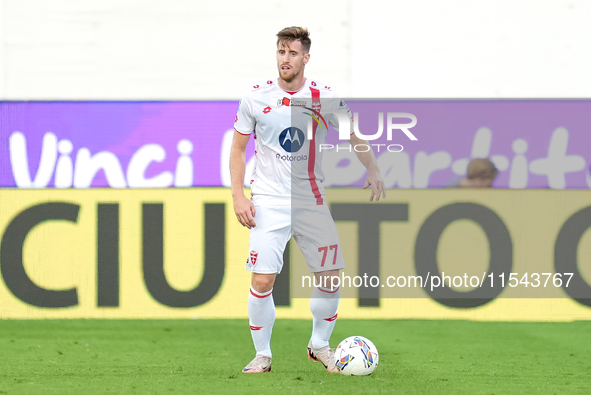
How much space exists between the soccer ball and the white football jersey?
82cm

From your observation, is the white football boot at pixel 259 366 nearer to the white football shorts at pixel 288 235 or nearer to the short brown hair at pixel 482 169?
the white football shorts at pixel 288 235

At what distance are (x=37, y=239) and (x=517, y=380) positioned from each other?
4138 millimetres

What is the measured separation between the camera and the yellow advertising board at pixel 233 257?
21.1ft

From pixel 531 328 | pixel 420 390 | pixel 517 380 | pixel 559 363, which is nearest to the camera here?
pixel 420 390

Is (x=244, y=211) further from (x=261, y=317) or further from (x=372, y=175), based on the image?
(x=372, y=175)

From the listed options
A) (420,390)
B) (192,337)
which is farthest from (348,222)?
(420,390)

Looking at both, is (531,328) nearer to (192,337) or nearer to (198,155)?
(192,337)

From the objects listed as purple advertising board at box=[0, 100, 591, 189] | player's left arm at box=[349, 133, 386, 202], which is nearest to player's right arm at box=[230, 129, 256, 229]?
player's left arm at box=[349, 133, 386, 202]

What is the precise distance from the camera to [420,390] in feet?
12.8

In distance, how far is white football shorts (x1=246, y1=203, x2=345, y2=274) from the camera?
420 centimetres

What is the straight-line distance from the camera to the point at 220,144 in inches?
257
